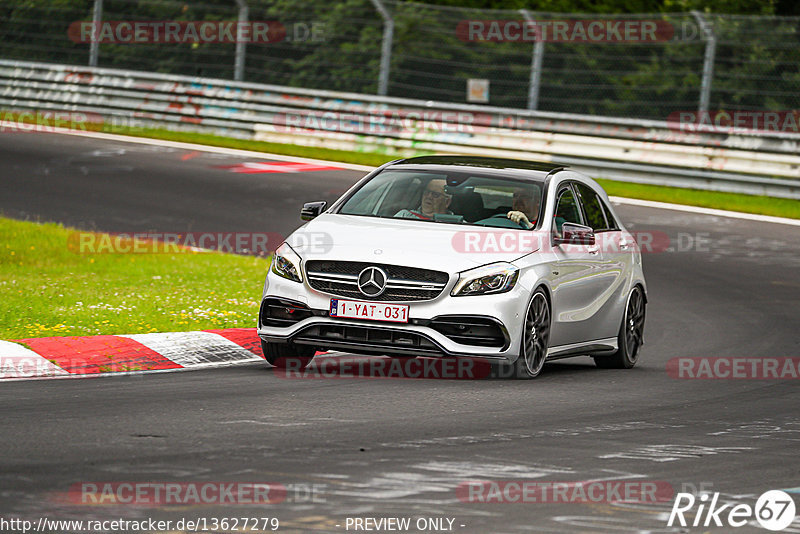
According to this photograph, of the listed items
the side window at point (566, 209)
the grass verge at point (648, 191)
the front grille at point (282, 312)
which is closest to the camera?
the front grille at point (282, 312)

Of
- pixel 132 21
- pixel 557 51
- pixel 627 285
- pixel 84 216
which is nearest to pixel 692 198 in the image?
pixel 557 51

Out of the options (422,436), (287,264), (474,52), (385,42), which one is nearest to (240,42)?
(385,42)

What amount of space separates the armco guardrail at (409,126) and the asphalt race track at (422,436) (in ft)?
30.1

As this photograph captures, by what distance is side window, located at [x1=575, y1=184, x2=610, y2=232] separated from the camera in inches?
468

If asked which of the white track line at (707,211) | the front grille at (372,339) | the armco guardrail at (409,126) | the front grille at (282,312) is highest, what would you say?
the armco guardrail at (409,126)

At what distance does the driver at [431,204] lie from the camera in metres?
10.8

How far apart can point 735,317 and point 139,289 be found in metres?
5.72

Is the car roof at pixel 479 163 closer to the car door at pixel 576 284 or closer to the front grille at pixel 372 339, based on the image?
the car door at pixel 576 284

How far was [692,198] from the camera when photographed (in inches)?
890

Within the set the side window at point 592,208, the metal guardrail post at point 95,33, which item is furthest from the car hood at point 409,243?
the metal guardrail post at point 95,33

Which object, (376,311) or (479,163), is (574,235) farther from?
(376,311)

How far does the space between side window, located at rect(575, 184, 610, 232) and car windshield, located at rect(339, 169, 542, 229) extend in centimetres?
84

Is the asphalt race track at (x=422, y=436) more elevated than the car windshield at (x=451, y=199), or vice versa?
the car windshield at (x=451, y=199)

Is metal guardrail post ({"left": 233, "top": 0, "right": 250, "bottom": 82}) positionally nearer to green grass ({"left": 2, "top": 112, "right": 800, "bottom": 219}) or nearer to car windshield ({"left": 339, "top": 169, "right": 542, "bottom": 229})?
green grass ({"left": 2, "top": 112, "right": 800, "bottom": 219})
